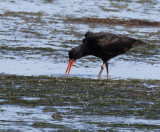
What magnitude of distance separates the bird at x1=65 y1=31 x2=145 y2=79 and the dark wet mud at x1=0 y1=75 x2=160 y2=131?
1.20m

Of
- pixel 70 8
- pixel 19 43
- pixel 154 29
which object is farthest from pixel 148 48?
pixel 70 8

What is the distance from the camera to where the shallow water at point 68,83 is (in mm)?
9219

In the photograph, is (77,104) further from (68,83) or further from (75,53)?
(75,53)

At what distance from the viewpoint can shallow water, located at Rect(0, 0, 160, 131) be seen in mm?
9219

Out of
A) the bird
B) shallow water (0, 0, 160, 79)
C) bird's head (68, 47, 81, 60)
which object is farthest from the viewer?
shallow water (0, 0, 160, 79)

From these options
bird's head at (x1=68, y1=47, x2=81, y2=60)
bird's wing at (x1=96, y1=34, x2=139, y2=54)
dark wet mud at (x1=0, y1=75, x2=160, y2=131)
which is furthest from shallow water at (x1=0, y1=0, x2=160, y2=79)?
dark wet mud at (x1=0, y1=75, x2=160, y2=131)

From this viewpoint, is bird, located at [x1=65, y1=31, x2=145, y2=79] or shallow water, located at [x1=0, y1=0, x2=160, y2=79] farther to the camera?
shallow water, located at [x1=0, y1=0, x2=160, y2=79]

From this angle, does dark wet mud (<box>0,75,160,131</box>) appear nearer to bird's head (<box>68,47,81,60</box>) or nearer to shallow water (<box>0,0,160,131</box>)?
shallow water (<box>0,0,160,131</box>)

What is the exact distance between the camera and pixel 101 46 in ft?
46.4

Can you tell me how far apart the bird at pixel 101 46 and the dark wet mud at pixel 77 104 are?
47.4 inches

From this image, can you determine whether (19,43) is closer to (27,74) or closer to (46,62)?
(46,62)

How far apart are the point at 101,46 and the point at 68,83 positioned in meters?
2.06

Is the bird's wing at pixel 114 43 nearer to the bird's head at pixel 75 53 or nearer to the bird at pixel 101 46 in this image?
the bird at pixel 101 46

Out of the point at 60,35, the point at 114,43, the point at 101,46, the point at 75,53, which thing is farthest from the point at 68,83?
the point at 60,35
